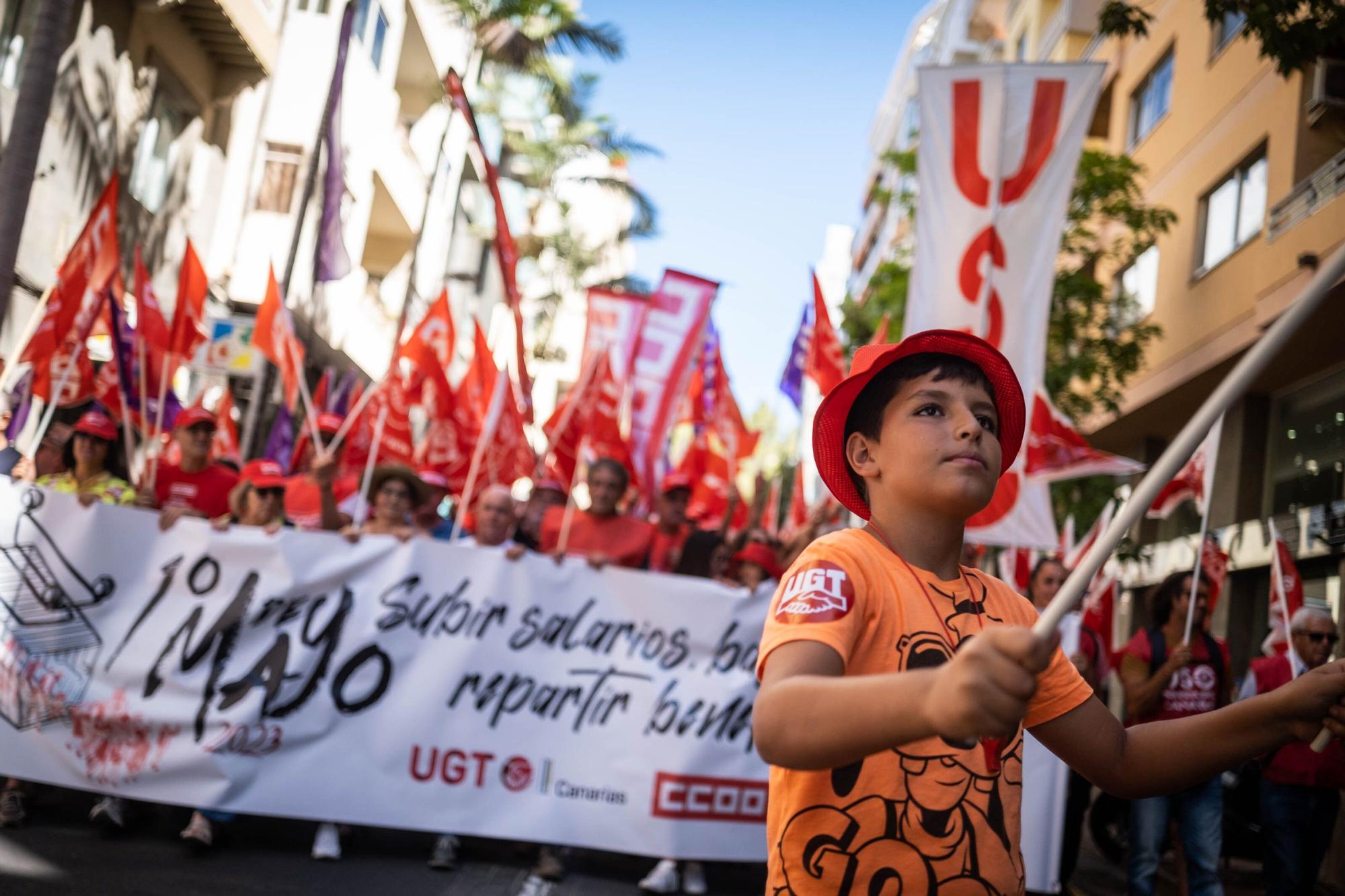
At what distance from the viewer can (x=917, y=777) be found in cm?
193

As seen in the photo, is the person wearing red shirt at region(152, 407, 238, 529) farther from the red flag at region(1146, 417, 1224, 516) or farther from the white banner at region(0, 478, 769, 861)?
the red flag at region(1146, 417, 1224, 516)

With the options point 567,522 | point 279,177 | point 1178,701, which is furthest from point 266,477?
point 279,177

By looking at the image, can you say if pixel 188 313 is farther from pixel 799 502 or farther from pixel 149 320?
pixel 799 502

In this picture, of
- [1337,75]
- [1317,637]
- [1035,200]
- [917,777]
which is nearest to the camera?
[917,777]

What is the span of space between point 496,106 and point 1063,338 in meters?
17.2

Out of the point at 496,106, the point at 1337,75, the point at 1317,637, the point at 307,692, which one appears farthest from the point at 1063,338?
the point at 496,106

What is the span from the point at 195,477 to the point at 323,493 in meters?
1.24

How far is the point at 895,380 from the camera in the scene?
2213 millimetres

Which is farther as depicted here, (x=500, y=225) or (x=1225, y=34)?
(x=1225, y=34)

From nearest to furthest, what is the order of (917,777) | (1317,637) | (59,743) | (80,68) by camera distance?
(917,777) < (59,743) < (1317,637) < (80,68)

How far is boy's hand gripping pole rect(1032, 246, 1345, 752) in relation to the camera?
4.22 feet

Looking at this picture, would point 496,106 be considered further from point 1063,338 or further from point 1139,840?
point 1139,840

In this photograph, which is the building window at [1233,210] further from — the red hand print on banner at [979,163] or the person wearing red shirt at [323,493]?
the person wearing red shirt at [323,493]

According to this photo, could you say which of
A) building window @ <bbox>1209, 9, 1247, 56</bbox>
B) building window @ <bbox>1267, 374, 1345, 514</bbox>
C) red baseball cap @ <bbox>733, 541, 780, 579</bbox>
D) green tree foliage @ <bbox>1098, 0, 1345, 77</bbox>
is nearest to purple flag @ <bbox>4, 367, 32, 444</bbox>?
red baseball cap @ <bbox>733, 541, 780, 579</bbox>
